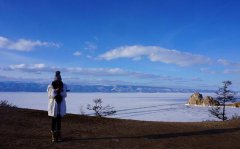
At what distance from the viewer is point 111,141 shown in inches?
481

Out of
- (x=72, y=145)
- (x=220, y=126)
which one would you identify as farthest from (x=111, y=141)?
(x=220, y=126)

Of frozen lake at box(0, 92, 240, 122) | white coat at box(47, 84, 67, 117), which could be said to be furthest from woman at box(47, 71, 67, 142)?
frozen lake at box(0, 92, 240, 122)

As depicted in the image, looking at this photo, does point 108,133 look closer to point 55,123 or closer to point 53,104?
point 55,123

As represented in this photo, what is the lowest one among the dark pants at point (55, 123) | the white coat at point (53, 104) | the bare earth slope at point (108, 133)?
the bare earth slope at point (108, 133)

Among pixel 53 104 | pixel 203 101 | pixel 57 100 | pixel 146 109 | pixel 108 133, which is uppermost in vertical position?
pixel 57 100

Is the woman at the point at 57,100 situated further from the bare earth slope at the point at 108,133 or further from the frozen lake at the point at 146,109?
the frozen lake at the point at 146,109

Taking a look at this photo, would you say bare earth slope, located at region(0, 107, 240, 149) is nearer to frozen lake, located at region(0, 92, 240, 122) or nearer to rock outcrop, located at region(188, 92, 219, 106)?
frozen lake, located at region(0, 92, 240, 122)

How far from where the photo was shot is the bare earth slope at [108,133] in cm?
1166

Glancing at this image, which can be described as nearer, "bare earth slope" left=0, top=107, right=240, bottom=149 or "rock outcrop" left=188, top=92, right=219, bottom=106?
"bare earth slope" left=0, top=107, right=240, bottom=149

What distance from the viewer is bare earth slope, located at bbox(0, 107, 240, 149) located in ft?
38.3

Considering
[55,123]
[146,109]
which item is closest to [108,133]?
[55,123]

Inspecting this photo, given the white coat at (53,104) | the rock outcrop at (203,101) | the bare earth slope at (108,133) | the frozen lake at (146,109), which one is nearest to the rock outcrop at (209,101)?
the rock outcrop at (203,101)

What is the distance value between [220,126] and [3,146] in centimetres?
976

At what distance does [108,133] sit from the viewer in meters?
13.5
